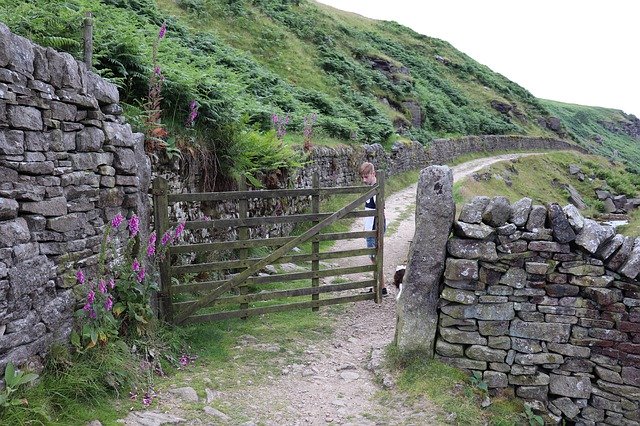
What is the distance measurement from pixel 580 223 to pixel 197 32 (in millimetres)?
19289

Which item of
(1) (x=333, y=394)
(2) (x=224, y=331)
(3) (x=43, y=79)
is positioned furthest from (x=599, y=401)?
(3) (x=43, y=79)

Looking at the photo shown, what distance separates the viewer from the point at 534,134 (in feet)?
171

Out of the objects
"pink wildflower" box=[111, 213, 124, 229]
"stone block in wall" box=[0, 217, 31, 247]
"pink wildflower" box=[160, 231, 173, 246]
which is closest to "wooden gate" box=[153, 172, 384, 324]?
"pink wildflower" box=[160, 231, 173, 246]

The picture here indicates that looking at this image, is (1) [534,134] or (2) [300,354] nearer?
(2) [300,354]

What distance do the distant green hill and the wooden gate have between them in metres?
1.63

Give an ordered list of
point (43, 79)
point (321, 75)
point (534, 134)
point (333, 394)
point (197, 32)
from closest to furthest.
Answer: point (43, 79) → point (333, 394) → point (197, 32) → point (321, 75) → point (534, 134)

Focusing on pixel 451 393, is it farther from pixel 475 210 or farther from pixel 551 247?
pixel 475 210

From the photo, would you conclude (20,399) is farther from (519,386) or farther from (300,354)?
(519,386)

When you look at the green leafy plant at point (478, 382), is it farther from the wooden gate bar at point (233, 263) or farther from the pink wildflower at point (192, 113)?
the pink wildflower at point (192, 113)

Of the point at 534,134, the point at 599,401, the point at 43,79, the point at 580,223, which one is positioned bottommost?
the point at 599,401

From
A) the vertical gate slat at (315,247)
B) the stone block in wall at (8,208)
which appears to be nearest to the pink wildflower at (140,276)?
the stone block in wall at (8,208)

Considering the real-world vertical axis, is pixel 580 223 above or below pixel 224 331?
above

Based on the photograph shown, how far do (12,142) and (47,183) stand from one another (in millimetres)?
538

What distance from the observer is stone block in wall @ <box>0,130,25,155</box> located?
4328 millimetres
